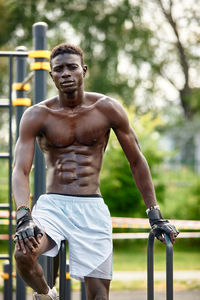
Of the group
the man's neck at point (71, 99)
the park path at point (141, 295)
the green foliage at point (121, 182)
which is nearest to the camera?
the man's neck at point (71, 99)

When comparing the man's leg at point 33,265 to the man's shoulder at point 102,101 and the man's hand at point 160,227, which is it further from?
the man's shoulder at point 102,101

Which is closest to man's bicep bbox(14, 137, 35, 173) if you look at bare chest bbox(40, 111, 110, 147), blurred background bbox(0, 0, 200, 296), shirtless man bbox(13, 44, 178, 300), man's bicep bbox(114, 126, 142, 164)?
shirtless man bbox(13, 44, 178, 300)

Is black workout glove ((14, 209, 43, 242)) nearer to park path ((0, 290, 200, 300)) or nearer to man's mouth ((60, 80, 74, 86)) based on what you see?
man's mouth ((60, 80, 74, 86))

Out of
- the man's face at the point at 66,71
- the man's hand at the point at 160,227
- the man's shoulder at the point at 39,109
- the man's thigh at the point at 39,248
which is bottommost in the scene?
the man's thigh at the point at 39,248

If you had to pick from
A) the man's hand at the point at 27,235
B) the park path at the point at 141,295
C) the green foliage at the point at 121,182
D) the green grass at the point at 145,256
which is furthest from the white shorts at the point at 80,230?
the green foliage at the point at 121,182

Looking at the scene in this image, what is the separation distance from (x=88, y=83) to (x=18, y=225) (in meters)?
15.5

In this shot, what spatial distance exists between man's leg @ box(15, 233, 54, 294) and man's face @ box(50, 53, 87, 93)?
0.77 m

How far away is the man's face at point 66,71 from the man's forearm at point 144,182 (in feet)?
1.85

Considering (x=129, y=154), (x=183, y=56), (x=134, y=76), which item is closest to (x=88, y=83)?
(x=134, y=76)

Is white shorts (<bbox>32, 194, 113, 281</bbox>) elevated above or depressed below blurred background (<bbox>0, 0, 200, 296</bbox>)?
below

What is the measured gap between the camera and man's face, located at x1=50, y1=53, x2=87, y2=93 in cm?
272

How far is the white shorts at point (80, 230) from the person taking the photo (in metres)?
2.71

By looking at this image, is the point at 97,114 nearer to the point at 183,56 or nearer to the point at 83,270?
the point at 83,270

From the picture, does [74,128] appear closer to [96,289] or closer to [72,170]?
[72,170]
